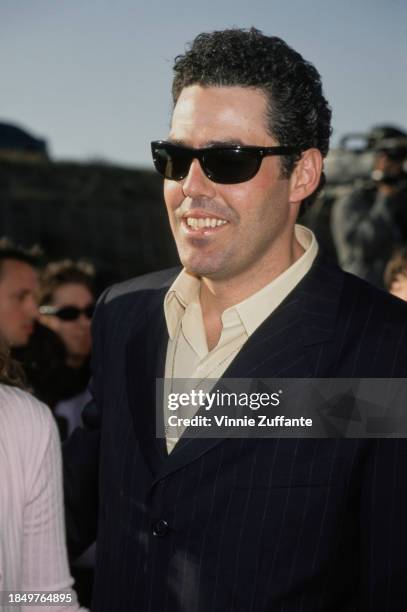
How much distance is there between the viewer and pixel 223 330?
A: 2.04 meters

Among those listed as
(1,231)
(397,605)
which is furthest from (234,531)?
(1,231)

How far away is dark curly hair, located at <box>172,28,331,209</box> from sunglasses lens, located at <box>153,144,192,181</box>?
0.58ft

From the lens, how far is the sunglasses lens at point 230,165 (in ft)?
6.35

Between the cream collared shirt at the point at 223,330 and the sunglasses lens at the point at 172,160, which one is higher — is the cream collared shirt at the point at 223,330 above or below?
below

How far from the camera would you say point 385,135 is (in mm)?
6078

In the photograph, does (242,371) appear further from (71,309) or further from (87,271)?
(87,271)

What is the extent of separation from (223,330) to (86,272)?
3.18m

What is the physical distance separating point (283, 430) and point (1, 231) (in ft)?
Result: 25.4

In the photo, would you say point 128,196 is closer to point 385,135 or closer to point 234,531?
point 385,135

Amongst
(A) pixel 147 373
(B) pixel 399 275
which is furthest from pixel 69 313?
(A) pixel 147 373

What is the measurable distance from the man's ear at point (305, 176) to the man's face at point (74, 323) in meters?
2.95

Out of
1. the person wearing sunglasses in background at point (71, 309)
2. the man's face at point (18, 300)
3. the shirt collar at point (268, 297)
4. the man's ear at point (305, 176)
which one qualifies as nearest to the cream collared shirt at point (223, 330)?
the shirt collar at point (268, 297)

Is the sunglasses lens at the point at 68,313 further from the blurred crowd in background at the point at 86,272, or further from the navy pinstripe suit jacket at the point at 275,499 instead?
the navy pinstripe suit jacket at the point at 275,499

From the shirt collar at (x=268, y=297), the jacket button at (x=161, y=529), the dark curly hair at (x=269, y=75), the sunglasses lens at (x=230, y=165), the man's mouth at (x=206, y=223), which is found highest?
the dark curly hair at (x=269, y=75)
